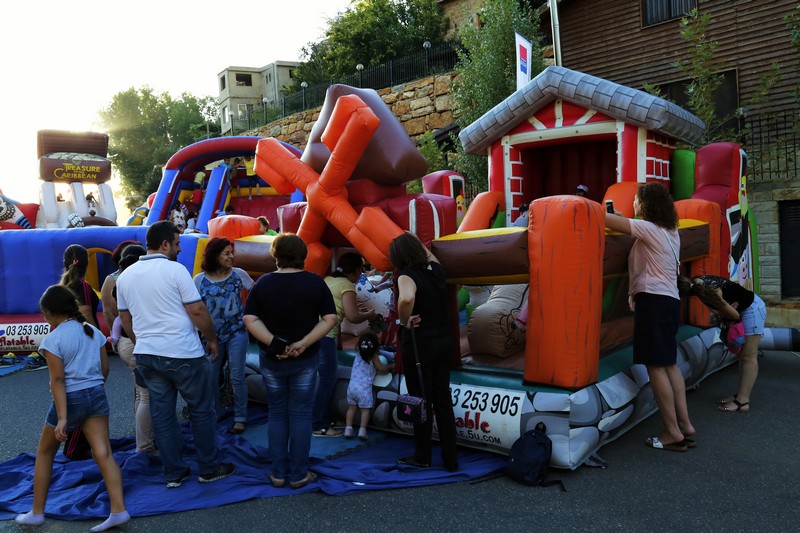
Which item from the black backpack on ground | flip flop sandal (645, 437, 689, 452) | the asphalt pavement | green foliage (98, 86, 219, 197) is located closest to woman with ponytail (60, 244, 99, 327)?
the asphalt pavement

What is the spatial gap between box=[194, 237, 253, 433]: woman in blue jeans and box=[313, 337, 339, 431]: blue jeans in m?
0.61

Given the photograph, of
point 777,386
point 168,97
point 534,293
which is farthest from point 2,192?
point 168,97

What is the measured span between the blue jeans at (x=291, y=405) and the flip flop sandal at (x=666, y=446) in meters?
2.35

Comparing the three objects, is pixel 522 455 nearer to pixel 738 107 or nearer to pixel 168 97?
pixel 738 107

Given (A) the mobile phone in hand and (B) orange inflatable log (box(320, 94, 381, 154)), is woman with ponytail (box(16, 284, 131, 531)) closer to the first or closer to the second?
(A) the mobile phone in hand

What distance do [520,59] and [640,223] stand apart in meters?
7.70

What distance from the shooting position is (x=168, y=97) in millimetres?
45844

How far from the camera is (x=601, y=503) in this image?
11.4ft

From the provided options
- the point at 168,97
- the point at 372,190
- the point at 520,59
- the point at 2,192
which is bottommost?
the point at 372,190

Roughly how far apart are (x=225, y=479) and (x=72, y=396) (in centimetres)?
111

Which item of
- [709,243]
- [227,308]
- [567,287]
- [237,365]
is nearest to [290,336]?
[227,308]

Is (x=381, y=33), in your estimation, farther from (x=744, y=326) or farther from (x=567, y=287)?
(x=567, y=287)

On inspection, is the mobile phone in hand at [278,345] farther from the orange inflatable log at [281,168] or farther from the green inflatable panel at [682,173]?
the green inflatable panel at [682,173]

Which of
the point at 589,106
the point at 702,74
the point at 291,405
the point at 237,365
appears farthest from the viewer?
the point at 702,74
